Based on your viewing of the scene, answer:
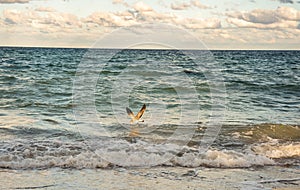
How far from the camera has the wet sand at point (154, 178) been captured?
7701 mm

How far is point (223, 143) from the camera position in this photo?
11.5 meters

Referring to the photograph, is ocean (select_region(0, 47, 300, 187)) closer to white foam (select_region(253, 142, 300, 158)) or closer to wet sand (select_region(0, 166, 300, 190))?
white foam (select_region(253, 142, 300, 158))

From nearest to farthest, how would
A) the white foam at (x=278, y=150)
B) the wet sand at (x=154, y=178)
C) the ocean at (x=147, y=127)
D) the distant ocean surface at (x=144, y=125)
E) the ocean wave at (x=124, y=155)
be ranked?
1. the wet sand at (x=154, y=178)
2. the ocean wave at (x=124, y=155)
3. the ocean at (x=147, y=127)
4. the distant ocean surface at (x=144, y=125)
5. the white foam at (x=278, y=150)

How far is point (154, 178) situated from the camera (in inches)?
324

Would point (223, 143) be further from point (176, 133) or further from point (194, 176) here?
point (194, 176)

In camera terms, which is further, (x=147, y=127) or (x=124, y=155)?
(x=147, y=127)

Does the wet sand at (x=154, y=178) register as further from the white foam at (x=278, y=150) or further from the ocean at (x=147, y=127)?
the white foam at (x=278, y=150)

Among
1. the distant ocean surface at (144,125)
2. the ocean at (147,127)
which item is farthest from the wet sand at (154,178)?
the distant ocean surface at (144,125)

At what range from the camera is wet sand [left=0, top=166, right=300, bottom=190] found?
7701 millimetres

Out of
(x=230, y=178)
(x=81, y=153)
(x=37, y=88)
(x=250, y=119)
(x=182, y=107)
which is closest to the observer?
(x=230, y=178)

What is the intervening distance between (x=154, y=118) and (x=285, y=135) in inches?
161

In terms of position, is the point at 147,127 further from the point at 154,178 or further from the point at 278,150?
the point at 154,178

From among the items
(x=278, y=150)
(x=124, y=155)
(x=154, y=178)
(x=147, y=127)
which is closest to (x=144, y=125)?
(x=147, y=127)

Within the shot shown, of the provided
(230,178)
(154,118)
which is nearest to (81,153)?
(230,178)
